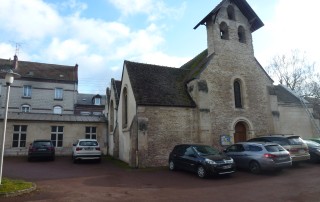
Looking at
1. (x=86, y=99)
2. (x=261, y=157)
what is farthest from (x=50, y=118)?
(x=86, y=99)

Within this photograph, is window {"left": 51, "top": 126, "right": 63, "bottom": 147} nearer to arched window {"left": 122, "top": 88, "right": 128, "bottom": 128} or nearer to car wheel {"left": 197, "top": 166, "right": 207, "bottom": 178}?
arched window {"left": 122, "top": 88, "right": 128, "bottom": 128}

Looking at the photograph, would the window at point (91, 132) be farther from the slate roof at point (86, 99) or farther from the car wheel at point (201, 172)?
the slate roof at point (86, 99)

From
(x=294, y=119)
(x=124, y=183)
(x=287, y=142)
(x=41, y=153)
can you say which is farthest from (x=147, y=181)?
(x=294, y=119)

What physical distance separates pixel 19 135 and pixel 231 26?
21555 millimetres

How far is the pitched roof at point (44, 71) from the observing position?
116 ft

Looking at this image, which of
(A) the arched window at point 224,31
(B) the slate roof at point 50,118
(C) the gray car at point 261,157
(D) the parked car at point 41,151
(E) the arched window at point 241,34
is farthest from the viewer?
(B) the slate roof at point 50,118

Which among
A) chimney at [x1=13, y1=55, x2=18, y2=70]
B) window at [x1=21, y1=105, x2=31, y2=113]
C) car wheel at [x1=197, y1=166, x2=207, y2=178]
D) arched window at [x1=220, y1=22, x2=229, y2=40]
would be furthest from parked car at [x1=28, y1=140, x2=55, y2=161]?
chimney at [x1=13, y1=55, x2=18, y2=70]

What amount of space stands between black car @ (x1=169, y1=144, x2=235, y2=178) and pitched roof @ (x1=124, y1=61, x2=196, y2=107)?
4.38 m

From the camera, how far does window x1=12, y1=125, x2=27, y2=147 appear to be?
22.6m

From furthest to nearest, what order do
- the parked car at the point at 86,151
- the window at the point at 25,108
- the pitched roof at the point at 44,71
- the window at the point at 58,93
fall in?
the window at the point at 58,93
the pitched roof at the point at 44,71
the window at the point at 25,108
the parked car at the point at 86,151

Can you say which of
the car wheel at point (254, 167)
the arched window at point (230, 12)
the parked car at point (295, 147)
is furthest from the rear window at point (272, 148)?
the arched window at point (230, 12)

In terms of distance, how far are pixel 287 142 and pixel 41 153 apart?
17.2 m

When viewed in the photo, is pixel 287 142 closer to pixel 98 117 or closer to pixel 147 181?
pixel 147 181

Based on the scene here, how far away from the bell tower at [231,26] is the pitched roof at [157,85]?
13.3 feet
